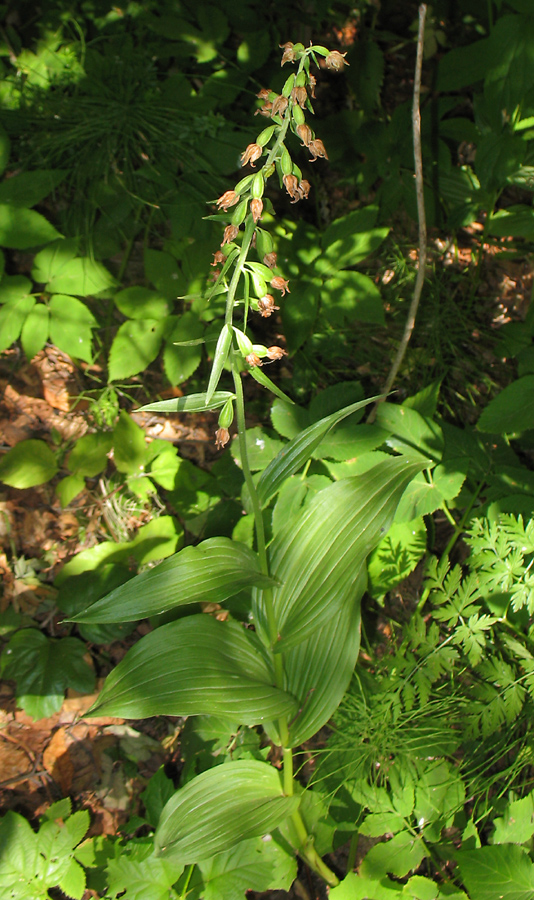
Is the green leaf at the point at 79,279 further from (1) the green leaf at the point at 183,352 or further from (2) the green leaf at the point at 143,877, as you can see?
(2) the green leaf at the point at 143,877

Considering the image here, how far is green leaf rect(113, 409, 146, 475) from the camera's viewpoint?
7.86 ft

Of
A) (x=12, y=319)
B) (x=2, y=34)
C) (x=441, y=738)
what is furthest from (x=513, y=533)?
(x=2, y=34)

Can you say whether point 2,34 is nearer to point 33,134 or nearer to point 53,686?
point 33,134

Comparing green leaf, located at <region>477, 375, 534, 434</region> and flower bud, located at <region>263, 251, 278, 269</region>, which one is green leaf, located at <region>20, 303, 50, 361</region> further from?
green leaf, located at <region>477, 375, 534, 434</region>

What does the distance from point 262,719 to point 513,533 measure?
0.91 m

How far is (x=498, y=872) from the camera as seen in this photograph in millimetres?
1565

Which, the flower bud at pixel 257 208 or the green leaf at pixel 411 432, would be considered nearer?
the flower bud at pixel 257 208

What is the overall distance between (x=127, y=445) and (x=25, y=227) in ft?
2.88

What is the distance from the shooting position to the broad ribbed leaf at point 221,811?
5.16ft

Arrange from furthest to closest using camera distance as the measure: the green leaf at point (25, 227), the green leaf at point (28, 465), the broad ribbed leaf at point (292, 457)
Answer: the green leaf at point (28, 465) → the green leaf at point (25, 227) → the broad ribbed leaf at point (292, 457)

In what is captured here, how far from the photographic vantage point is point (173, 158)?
7.72 ft

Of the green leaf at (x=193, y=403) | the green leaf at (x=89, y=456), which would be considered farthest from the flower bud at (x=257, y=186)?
the green leaf at (x=89, y=456)

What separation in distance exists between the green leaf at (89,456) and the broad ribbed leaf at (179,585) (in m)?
1.03

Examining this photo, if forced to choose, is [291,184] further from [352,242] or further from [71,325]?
[71,325]
